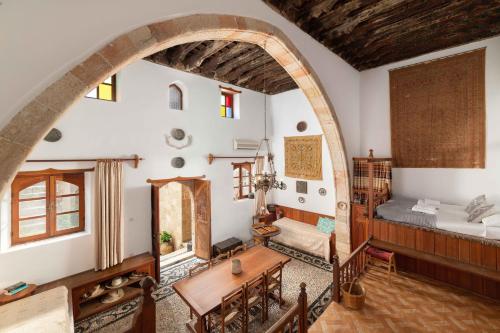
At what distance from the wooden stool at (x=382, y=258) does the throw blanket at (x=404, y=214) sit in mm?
613

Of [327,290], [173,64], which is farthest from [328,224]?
[173,64]

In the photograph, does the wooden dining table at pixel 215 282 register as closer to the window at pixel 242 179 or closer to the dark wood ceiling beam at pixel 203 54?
the window at pixel 242 179

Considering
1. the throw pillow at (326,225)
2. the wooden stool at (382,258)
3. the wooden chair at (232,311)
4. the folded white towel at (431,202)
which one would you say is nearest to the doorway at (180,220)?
the wooden chair at (232,311)

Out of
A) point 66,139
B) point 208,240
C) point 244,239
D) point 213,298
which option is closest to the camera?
point 213,298

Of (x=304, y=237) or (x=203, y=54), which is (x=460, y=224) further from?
(x=203, y=54)

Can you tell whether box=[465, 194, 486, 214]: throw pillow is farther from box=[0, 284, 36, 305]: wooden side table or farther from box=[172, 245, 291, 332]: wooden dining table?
box=[0, 284, 36, 305]: wooden side table

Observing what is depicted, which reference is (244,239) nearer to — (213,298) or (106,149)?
(213,298)

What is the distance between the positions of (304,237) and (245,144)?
3001 mm

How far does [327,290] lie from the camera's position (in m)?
4.21

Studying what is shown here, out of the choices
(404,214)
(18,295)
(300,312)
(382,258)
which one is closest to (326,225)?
(382,258)

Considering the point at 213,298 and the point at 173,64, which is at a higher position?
the point at 173,64

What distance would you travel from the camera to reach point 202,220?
549 centimetres

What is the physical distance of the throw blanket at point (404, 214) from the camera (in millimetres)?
3492

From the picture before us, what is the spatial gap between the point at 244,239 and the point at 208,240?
1.40 metres
